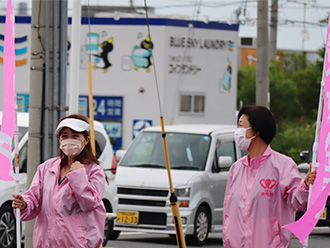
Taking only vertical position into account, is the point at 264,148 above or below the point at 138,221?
above

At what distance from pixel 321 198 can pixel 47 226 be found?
1.81 metres

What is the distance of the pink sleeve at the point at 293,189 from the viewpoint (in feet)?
19.2

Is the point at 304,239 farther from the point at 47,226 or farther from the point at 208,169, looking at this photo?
the point at 208,169

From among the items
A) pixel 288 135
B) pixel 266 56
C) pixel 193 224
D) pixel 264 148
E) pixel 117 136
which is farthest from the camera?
pixel 117 136

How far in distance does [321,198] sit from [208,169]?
9304mm

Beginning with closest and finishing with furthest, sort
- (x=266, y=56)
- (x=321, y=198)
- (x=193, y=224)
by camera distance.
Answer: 1. (x=321, y=198)
2. (x=193, y=224)
3. (x=266, y=56)

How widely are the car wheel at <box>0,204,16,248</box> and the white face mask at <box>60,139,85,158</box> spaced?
5.89m

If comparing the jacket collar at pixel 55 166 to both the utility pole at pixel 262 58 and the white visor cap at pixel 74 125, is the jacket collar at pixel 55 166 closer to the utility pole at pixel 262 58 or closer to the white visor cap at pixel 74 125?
the white visor cap at pixel 74 125

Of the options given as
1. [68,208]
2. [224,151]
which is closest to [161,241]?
[224,151]

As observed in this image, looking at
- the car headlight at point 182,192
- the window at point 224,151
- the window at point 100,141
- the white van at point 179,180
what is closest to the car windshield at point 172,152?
the white van at point 179,180

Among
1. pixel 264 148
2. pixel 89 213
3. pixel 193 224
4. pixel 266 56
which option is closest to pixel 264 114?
pixel 264 148

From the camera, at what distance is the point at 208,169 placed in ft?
48.1

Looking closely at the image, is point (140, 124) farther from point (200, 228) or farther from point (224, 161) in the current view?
point (200, 228)

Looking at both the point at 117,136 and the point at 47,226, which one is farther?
the point at 117,136
